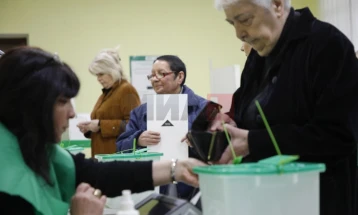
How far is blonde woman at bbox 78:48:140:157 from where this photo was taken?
3049mm

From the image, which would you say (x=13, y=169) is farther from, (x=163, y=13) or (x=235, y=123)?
(x=163, y=13)

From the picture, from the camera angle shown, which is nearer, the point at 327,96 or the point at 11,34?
the point at 327,96

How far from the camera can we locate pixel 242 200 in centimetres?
82

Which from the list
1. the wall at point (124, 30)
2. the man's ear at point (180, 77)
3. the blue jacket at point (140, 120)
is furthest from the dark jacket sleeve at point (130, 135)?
the wall at point (124, 30)

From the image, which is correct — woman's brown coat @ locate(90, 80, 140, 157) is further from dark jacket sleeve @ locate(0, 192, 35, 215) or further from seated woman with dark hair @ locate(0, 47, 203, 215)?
dark jacket sleeve @ locate(0, 192, 35, 215)

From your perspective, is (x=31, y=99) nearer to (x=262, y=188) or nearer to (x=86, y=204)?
(x=86, y=204)

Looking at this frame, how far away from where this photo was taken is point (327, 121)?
0.99 m

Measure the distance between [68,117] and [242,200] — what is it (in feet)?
1.68

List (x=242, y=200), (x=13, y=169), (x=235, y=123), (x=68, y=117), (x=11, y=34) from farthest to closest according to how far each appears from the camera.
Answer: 1. (x=11, y=34)
2. (x=235, y=123)
3. (x=68, y=117)
4. (x=13, y=169)
5. (x=242, y=200)

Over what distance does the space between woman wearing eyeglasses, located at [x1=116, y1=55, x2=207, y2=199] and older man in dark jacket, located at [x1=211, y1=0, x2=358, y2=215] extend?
0.93m

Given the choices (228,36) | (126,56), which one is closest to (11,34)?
(126,56)

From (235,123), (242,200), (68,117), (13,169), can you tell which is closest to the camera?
(242,200)

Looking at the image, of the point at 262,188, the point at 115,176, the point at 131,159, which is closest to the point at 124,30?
the point at 131,159

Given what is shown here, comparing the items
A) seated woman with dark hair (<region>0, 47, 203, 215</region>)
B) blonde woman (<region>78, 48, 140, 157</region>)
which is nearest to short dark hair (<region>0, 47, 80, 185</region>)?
seated woman with dark hair (<region>0, 47, 203, 215</region>)
